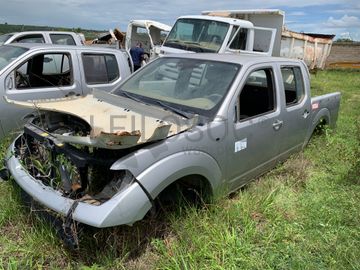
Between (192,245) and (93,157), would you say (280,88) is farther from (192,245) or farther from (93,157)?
(93,157)

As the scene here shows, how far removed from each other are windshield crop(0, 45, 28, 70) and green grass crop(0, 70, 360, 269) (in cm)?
232

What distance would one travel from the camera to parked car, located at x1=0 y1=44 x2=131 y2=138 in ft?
17.6

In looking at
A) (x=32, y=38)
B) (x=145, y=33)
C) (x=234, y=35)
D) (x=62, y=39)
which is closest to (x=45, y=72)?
(x=234, y=35)

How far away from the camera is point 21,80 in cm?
579

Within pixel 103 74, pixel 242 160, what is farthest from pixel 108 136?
pixel 103 74

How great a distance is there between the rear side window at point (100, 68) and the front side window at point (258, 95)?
9.37 feet

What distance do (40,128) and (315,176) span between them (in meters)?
3.46

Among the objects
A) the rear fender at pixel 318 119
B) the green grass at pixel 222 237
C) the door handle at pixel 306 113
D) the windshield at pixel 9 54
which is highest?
the windshield at pixel 9 54

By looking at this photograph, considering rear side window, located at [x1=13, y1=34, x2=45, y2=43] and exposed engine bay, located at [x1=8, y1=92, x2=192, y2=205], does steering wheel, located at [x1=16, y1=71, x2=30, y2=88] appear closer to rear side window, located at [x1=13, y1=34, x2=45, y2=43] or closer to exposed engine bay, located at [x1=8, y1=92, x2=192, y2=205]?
exposed engine bay, located at [x1=8, y1=92, x2=192, y2=205]

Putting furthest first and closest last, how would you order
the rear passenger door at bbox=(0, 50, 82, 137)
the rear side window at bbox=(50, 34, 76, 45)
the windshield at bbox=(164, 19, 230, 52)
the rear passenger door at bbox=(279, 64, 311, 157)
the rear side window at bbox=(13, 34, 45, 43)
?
1. the rear side window at bbox=(50, 34, 76, 45)
2. the rear side window at bbox=(13, 34, 45, 43)
3. the windshield at bbox=(164, 19, 230, 52)
4. the rear passenger door at bbox=(0, 50, 82, 137)
5. the rear passenger door at bbox=(279, 64, 311, 157)

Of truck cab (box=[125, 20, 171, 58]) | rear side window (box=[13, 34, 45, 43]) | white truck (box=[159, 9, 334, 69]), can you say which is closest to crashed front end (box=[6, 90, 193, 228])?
white truck (box=[159, 9, 334, 69])

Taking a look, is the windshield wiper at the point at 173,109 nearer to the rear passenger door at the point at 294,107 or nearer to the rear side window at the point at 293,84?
the rear passenger door at the point at 294,107

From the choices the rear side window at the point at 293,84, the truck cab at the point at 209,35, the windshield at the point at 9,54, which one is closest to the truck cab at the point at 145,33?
the truck cab at the point at 209,35

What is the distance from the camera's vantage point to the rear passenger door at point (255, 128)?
3742 millimetres
